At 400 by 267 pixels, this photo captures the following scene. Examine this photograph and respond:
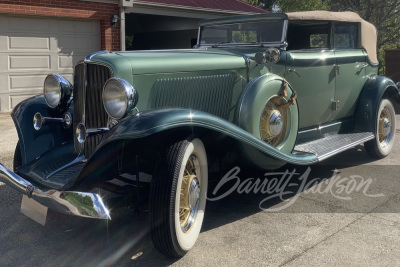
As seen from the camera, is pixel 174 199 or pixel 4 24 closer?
pixel 174 199

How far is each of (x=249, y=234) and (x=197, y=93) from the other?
1.15m

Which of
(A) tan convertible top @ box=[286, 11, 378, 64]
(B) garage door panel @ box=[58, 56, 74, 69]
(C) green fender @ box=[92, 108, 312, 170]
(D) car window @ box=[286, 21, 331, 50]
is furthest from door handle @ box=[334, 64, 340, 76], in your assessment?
(B) garage door panel @ box=[58, 56, 74, 69]

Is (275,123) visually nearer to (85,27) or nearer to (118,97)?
(118,97)

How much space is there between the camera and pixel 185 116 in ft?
9.14

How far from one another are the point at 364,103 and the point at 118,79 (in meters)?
3.34

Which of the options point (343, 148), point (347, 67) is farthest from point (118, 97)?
point (347, 67)

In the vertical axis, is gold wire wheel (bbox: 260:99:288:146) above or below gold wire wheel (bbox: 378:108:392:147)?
above

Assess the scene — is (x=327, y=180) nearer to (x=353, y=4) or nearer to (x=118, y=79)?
(x=118, y=79)

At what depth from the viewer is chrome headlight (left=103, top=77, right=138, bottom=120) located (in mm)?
2934

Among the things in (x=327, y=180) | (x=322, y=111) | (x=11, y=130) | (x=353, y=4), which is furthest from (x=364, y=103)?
(x=353, y=4)

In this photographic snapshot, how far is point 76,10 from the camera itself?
9141mm

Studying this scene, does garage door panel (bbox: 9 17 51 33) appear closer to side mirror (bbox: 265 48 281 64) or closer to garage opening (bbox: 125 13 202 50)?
garage opening (bbox: 125 13 202 50)

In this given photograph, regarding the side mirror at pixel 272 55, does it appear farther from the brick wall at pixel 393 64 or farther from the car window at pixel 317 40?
the brick wall at pixel 393 64

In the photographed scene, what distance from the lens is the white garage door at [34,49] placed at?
337 inches
